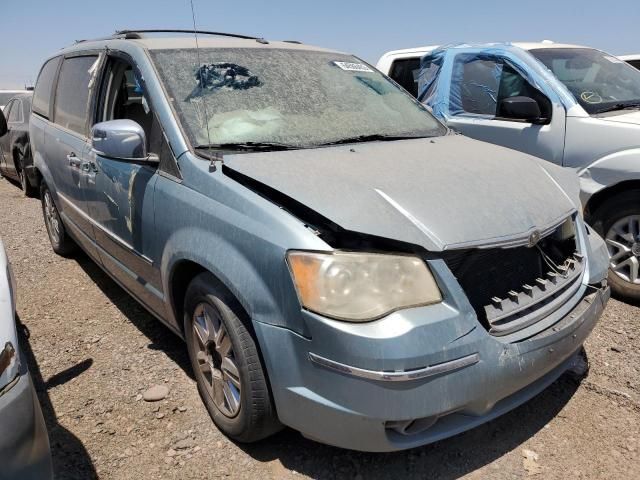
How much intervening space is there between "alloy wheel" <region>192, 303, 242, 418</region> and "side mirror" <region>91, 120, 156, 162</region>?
83cm

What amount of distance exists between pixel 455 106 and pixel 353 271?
11.6 ft

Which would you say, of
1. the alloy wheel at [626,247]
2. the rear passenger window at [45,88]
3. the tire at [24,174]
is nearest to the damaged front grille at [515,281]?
the alloy wheel at [626,247]

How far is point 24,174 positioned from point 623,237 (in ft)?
26.6

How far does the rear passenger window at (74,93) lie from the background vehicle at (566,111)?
307 centimetres

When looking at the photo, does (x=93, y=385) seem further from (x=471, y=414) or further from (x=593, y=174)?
(x=593, y=174)

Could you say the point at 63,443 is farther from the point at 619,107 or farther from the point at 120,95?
the point at 619,107

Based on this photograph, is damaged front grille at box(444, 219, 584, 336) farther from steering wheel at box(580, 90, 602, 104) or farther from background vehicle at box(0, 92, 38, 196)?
background vehicle at box(0, 92, 38, 196)

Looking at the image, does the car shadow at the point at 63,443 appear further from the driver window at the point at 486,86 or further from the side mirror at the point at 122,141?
the driver window at the point at 486,86

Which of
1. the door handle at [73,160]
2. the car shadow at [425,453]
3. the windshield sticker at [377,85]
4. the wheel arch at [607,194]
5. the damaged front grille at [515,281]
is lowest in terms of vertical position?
the car shadow at [425,453]

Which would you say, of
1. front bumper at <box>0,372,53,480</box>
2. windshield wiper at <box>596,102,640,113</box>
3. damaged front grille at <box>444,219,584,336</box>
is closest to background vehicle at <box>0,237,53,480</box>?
front bumper at <box>0,372,53,480</box>

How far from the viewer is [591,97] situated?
4234 mm

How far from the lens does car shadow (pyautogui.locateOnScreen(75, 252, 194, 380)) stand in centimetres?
323

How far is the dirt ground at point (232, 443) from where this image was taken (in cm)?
229

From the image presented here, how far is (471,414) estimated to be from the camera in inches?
81.6
